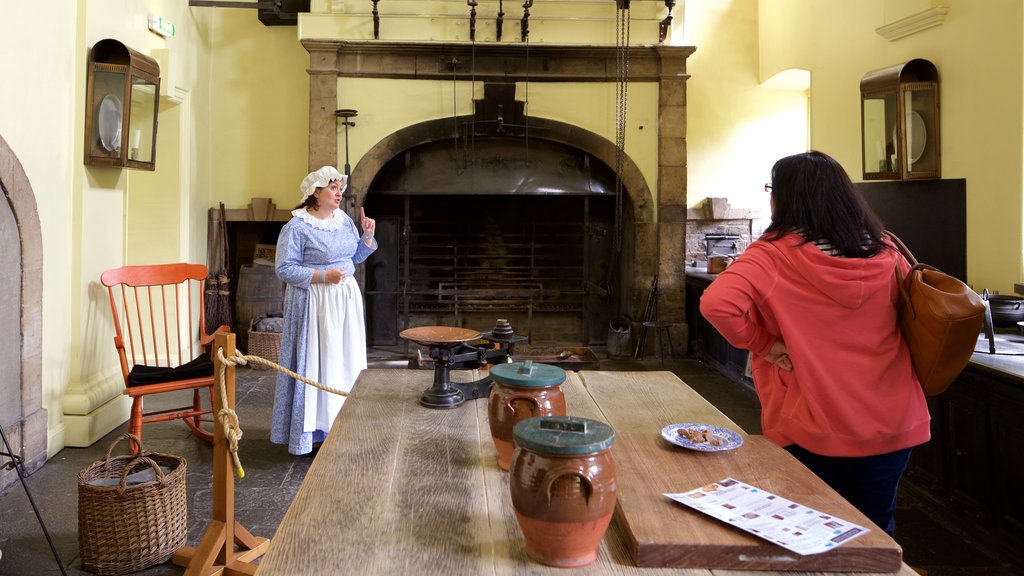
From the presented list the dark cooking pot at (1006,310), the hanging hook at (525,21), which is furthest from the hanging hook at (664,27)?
the dark cooking pot at (1006,310)

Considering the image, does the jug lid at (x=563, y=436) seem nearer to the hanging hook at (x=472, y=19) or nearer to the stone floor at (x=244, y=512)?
the stone floor at (x=244, y=512)

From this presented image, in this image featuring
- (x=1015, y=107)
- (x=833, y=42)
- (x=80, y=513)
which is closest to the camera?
(x=80, y=513)

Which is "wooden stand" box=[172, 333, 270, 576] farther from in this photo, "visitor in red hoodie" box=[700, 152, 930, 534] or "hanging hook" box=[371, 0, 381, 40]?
"hanging hook" box=[371, 0, 381, 40]

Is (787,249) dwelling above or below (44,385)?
above

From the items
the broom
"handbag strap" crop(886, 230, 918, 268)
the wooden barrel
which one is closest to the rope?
"handbag strap" crop(886, 230, 918, 268)

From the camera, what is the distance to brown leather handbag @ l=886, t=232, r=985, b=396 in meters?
1.90

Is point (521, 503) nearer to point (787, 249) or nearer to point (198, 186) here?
point (787, 249)

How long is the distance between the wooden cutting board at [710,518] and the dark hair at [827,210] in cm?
59

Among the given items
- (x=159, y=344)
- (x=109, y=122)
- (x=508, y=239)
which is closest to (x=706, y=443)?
(x=109, y=122)

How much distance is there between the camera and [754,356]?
7.11ft

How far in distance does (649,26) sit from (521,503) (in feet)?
20.4

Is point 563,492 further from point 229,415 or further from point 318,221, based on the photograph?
point 318,221

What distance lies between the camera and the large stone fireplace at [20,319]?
3.65 m

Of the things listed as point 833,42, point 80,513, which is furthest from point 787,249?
point 833,42
